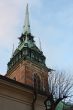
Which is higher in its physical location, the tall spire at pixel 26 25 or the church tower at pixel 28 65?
the tall spire at pixel 26 25

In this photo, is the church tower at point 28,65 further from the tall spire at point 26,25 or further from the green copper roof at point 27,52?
the tall spire at point 26,25

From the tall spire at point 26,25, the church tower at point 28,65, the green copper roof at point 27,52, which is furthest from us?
the tall spire at point 26,25

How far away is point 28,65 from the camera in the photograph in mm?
52719

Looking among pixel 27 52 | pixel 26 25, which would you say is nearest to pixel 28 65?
pixel 27 52

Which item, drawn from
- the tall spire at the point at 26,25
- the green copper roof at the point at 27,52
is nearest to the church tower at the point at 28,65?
the green copper roof at the point at 27,52

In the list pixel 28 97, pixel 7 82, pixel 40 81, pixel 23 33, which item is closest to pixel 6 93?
pixel 7 82

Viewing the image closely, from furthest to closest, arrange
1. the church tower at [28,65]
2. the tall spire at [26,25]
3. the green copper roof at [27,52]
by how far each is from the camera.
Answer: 1. the tall spire at [26,25]
2. the green copper roof at [27,52]
3. the church tower at [28,65]

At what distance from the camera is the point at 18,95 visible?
1680cm

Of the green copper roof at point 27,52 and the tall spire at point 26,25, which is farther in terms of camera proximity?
the tall spire at point 26,25

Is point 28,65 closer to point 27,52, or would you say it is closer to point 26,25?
point 27,52

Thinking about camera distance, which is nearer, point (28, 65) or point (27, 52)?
point (28, 65)

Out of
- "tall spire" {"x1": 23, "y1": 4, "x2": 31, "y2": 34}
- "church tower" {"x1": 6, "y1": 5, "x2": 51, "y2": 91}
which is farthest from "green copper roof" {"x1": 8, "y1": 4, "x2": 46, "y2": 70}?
"tall spire" {"x1": 23, "y1": 4, "x2": 31, "y2": 34}

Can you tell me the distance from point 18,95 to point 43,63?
130ft

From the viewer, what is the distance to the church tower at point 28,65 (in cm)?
5181
